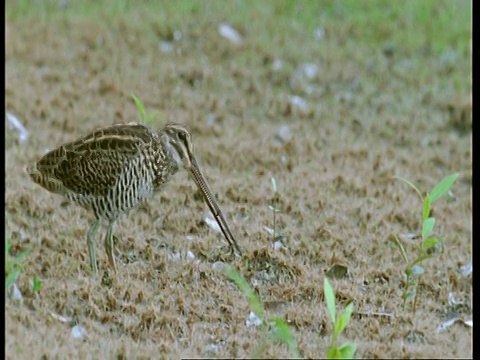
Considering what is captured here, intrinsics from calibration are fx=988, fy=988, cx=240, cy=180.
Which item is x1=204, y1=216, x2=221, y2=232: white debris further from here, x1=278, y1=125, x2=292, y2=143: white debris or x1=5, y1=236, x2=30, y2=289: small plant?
x1=278, y1=125, x2=292, y2=143: white debris

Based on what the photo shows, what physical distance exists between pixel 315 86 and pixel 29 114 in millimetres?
2880

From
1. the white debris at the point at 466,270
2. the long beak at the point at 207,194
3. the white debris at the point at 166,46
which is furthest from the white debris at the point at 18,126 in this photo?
the white debris at the point at 466,270

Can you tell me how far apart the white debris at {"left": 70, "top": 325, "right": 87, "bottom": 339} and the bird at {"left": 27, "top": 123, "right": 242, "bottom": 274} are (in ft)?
1.94

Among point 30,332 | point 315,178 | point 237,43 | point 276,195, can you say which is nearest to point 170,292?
point 30,332

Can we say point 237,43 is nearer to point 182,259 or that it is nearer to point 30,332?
point 182,259

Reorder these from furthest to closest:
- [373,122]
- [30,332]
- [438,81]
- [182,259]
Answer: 1. [438,81]
2. [373,122]
3. [182,259]
4. [30,332]

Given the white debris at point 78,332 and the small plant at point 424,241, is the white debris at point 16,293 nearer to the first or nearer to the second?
the white debris at point 78,332

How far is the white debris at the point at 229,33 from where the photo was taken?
10391mm

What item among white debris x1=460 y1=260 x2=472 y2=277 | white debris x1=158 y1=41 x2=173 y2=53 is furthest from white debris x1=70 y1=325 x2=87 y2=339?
white debris x1=158 y1=41 x2=173 y2=53

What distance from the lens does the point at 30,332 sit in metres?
5.07

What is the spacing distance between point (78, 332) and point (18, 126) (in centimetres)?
340

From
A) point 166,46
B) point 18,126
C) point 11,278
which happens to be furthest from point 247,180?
point 166,46

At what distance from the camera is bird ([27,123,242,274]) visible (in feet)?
18.9

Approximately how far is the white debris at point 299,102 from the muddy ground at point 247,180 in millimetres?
33
